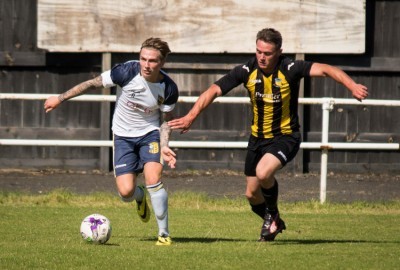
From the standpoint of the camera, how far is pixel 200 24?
16500 millimetres

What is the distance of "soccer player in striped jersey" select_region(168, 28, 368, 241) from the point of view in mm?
10125

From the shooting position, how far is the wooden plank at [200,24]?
1645cm

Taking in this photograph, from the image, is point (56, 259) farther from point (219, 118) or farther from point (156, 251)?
point (219, 118)

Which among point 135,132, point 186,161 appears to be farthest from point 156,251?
point 186,161

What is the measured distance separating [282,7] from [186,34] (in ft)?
4.94

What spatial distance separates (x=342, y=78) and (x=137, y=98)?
6.55 feet

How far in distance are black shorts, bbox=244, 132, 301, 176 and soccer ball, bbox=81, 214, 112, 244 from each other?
1602mm

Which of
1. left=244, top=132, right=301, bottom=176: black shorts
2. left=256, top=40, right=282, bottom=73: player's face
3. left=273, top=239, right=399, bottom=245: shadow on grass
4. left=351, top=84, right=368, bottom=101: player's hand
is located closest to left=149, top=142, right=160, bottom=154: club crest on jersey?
left=244, top=132, right=301, bottom=176: black shorts

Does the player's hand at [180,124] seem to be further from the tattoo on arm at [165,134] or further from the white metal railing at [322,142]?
the white metal railing at [322,142]

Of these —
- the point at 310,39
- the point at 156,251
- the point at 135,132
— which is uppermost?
the point at 310,39

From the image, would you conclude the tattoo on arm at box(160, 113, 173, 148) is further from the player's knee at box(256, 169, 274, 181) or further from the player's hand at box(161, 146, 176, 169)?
the player's knee at box(256, 169, 274, 181)

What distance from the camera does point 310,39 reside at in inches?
648

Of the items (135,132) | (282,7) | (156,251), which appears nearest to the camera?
(156,251)

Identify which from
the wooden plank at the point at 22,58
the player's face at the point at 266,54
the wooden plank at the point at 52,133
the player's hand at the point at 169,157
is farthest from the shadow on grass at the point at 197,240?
the wooden plank at the point at 22,58
